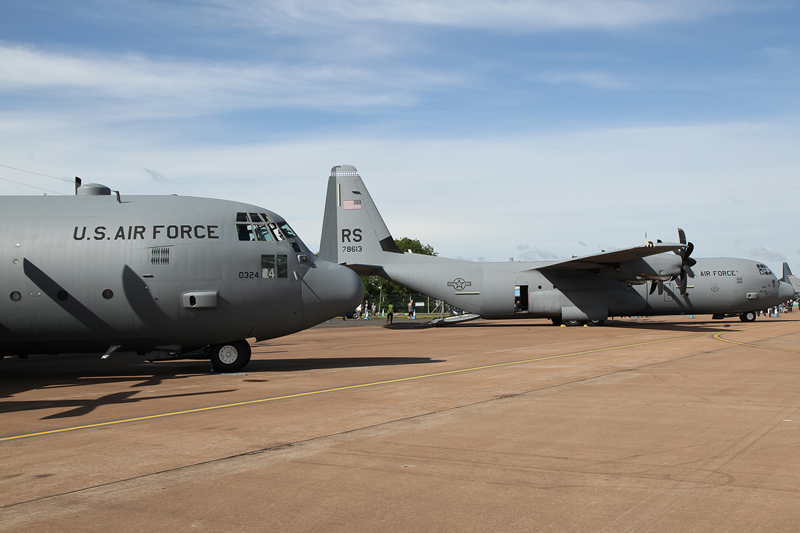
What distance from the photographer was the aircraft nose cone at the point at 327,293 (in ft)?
56.6

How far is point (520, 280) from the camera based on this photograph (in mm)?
38156

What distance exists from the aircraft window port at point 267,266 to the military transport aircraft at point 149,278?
0.03 m

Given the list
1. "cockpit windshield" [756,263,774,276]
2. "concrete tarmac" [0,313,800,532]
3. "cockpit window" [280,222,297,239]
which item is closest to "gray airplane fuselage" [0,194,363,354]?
"cockpit window" [280,222,297,239]

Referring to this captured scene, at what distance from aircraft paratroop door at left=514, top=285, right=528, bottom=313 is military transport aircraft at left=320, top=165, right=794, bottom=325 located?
2.1 inches

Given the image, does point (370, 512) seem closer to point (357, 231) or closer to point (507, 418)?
point (507, 418)

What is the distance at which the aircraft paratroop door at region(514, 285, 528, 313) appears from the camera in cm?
3806

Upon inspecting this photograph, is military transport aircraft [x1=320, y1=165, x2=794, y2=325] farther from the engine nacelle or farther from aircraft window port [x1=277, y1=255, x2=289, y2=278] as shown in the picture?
aircraft window port [x1=277, y1=255, x2=289, y2=278]

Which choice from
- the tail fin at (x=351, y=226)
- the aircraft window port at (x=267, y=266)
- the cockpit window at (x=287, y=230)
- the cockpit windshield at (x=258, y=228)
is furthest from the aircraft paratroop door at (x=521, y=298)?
the aircraft window port at (x=267, y=266)

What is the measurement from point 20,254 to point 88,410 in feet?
20.2

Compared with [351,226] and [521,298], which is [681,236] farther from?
[351,226]

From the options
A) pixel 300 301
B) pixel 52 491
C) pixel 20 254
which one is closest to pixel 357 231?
pixel 300 301

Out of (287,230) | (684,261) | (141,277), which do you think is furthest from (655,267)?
(141,277)

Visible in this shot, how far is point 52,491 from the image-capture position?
6320 mm

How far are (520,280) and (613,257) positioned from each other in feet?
18.6
